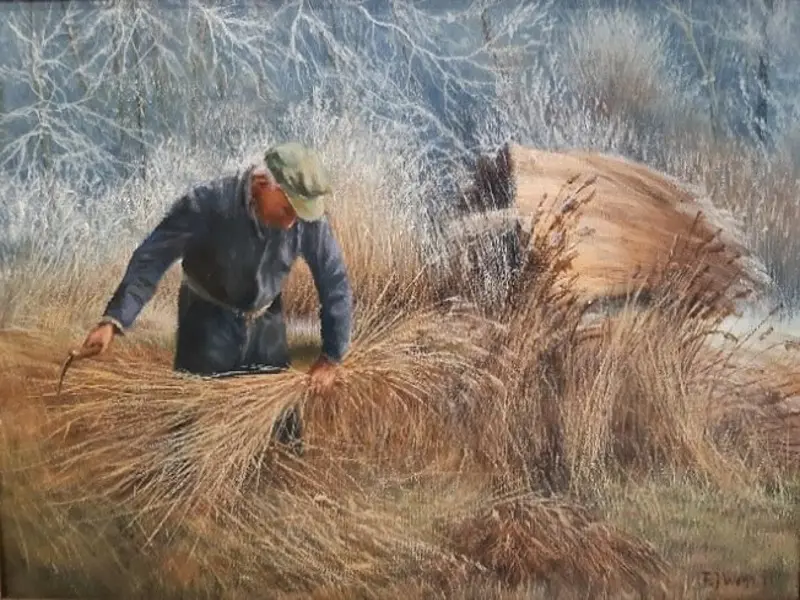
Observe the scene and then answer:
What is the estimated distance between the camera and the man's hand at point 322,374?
1949 mm

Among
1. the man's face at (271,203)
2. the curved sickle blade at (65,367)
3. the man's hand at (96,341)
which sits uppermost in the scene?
the man's face at (271,203)

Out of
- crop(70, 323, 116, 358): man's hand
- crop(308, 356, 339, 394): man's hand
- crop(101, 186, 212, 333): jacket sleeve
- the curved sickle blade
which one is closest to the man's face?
crop(101, 186, 212, 333): jacket sleeve

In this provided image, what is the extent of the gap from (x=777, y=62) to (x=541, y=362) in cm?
77

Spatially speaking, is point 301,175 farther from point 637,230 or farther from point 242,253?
point 637,230

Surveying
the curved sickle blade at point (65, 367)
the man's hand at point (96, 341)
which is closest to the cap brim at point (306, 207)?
the man's hand at point (96, 341)

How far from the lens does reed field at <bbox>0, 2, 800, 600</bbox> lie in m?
1.91

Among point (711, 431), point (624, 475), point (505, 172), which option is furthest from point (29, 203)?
point (711, 431)

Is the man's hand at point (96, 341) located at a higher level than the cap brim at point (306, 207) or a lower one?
lower

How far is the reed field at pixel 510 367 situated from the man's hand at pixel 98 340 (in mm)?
56

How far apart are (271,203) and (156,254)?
0.89ft

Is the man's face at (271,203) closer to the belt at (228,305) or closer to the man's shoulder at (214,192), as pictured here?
the man's shoulder at (214,192)

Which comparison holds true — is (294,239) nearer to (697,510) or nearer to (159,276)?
(159,276)
